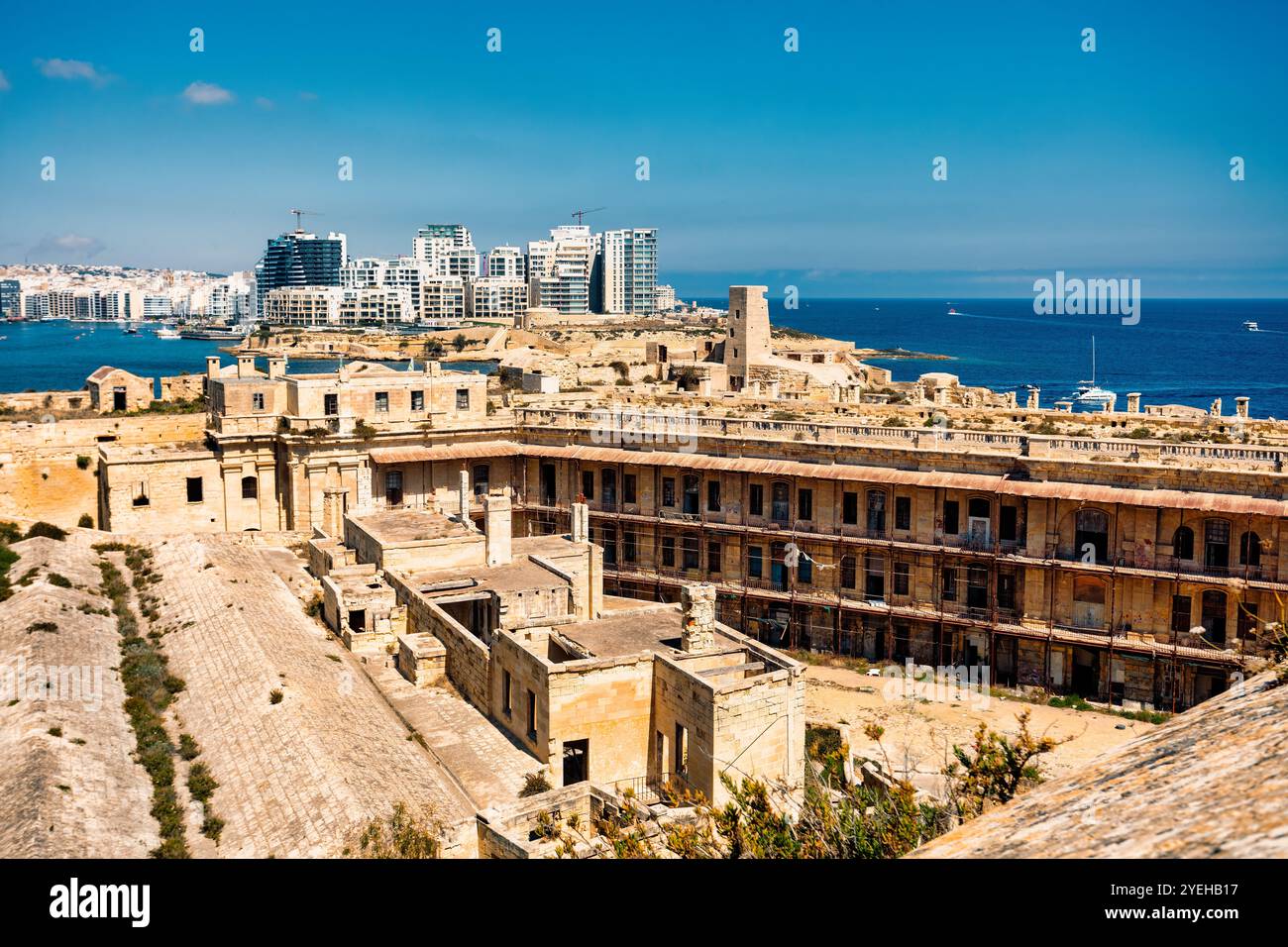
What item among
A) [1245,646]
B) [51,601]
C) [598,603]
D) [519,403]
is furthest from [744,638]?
[519,403]

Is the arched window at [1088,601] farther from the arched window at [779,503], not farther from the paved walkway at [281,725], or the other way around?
the paved walkway at [281,725]

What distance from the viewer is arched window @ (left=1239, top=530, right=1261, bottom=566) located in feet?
111

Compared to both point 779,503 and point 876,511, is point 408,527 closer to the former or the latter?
point 779,503

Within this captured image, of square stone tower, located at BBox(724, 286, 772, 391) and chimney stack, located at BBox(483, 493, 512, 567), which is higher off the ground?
square stone tower, located at BBox(724, 286, 772, 391)

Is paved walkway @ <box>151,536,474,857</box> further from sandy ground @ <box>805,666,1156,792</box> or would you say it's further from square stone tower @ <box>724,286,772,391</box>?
square stone tower @ <box>724,286,772,391</box>

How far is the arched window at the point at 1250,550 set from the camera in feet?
111

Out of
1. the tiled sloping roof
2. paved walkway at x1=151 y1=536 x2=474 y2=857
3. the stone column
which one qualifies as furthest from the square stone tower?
the tiled sloping roof

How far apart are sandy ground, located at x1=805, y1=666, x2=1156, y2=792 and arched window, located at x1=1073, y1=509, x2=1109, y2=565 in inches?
205

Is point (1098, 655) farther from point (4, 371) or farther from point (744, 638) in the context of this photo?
point (4, 371)

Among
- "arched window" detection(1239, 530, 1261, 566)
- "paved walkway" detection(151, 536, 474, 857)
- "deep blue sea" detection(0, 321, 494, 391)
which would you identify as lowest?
"paved walkway" detection(151, 536, 474, 857)

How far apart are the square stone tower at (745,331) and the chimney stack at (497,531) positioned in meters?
41.8
